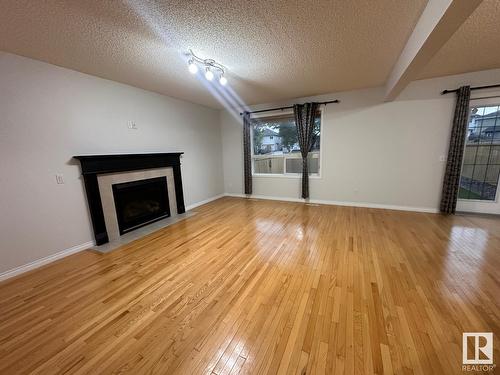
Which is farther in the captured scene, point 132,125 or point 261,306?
point 132,125

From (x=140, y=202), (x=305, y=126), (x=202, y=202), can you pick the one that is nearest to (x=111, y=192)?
(x=140, y=202)

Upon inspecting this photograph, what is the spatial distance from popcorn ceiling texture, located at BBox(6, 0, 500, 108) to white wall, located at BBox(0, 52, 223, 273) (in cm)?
28

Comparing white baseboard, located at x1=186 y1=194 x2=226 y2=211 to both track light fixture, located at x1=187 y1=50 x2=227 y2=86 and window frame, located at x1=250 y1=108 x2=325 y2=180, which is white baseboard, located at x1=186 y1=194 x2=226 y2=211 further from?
track light fixture, located at x1=187 y1=50 x2=227 y2=86

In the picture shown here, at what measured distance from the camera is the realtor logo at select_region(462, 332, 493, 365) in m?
1.20

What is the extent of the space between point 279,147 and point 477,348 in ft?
14.7

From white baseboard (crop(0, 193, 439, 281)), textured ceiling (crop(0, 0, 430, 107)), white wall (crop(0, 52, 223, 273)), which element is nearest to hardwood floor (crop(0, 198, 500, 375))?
white baseboard (crop(0, 193, 439, 281))

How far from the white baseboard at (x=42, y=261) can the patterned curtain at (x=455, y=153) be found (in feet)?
20.1

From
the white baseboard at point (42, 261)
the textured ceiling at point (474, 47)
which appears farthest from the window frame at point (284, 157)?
the white baseboard at point (42, 261)

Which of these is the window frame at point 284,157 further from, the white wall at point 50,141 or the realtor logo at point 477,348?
the realtor logo at point 477,348

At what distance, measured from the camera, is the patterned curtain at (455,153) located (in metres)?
3.36

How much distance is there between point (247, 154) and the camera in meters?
5.30

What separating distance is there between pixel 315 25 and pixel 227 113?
3.83m

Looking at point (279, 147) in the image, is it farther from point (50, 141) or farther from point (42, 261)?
point (42, 261)

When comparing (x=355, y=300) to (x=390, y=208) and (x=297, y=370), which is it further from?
(x=390, y=208)
